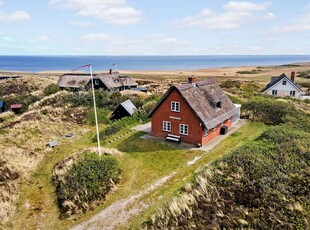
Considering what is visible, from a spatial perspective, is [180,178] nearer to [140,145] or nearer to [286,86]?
[140,145]

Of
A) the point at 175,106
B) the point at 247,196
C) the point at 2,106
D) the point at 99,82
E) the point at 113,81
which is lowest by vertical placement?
the point at 247,196

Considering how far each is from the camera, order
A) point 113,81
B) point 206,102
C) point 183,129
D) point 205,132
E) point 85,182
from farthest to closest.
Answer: point 113,81 → point 206,102 → point 183,129 → point 205,132 → point 85,182

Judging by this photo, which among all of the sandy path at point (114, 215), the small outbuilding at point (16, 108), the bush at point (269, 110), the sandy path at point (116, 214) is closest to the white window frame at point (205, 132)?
the sandy path at point (116, 214)

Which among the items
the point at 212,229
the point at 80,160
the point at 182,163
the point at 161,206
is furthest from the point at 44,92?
the point at 212,229

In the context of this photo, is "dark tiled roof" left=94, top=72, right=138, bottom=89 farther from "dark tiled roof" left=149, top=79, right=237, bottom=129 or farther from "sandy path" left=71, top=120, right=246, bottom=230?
"sandy path" left=71, top=120, right=246, bottom=230

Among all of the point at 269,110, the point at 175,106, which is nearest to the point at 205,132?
the point at 175,106

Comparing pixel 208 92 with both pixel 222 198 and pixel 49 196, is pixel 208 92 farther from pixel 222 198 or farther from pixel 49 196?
pixel 49 196

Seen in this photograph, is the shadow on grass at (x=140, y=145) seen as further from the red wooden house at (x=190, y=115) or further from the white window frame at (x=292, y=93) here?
the white window frame at (x=292, y=93)
